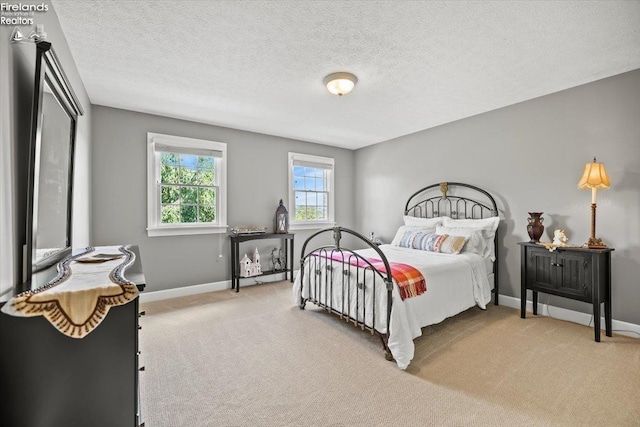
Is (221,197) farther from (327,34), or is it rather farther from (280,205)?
(327,34)

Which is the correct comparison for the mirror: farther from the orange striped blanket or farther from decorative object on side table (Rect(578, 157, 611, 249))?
decorative object on side table (Rect(578, 157, 611, 249))

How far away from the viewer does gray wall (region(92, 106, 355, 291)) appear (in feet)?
12.0

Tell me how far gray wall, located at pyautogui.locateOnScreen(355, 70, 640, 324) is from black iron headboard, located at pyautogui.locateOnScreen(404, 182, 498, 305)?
4.5 inches

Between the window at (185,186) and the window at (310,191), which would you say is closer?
the window at (185,186)

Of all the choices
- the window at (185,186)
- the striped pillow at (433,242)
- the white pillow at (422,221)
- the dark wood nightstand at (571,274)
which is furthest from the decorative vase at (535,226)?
the window at (185,186)

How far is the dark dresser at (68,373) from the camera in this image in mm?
1006

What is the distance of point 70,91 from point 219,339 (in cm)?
226

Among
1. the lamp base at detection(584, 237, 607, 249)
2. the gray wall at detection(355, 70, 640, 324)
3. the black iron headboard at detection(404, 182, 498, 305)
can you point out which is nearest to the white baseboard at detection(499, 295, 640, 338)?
the gray wall at detection(355, 70, 640, 324)

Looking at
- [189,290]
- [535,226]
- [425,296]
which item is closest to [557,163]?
[535,226]

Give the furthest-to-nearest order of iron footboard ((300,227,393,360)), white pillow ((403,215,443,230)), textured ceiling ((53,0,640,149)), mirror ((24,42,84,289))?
white pillow ((403,215,443,230)) → iron footboard ((300,227,393,360)) → textured ceiling ((53,0,640,149)) → mirror ((24,42,84,289))

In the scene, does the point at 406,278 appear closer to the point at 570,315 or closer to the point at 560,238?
the point at 560,238

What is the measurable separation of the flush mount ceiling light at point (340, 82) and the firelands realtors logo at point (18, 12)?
80.0 inches

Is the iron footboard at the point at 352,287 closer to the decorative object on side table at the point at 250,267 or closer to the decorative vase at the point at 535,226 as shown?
the decorative object on side table at the point at 250,267

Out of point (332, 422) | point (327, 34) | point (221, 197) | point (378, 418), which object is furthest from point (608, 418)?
point (221, 197)
